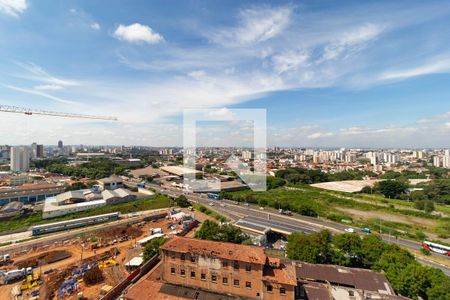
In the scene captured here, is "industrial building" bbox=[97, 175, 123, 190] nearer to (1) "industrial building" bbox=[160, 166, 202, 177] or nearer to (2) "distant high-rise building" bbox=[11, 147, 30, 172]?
(1) "industrial building" bbox=[160, 166, 202, 177]

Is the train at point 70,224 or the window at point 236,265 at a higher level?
the window at point 236,265

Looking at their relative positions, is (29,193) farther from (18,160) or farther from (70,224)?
(18,160)

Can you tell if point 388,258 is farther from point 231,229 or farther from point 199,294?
point 199,294

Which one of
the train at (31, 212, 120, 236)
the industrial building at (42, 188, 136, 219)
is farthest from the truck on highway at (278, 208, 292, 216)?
the industrial building at (42, 188, 136, 219)

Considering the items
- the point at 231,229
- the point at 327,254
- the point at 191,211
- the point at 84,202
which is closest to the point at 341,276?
the point at 327,254

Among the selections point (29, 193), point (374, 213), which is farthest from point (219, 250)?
point (29, 193)

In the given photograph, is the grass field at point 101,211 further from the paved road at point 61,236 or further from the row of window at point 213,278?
the row of window at point 213,278

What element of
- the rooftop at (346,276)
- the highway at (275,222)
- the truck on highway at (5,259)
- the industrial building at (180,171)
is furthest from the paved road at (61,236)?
the industrial building at (180,171)
